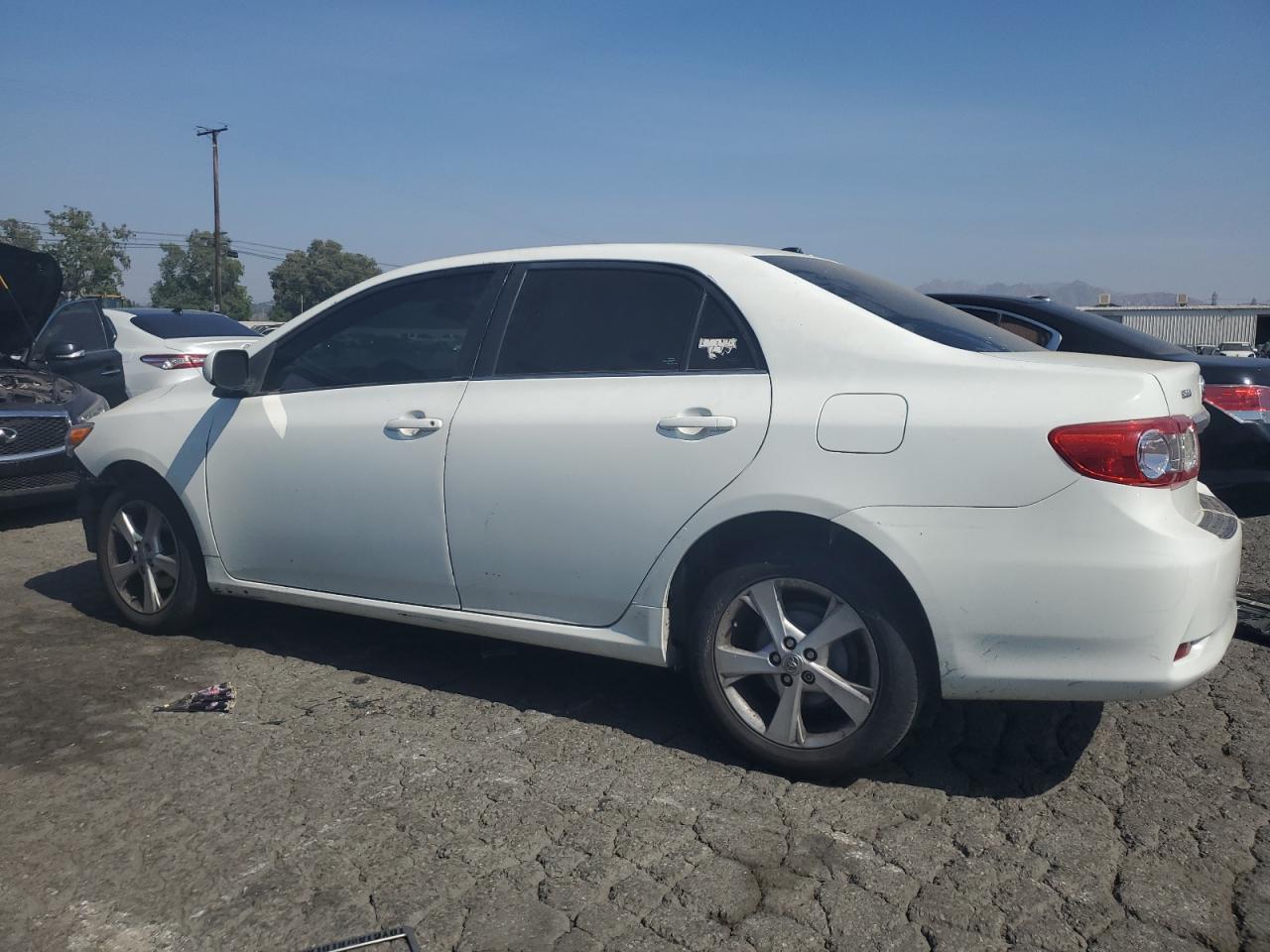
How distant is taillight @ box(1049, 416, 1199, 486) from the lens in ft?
9.55

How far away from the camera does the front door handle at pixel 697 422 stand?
3.37 metres

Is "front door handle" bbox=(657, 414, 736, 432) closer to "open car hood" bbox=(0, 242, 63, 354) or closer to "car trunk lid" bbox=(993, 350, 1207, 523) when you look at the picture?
"car trunk lid" bbox=(993, 350, 1207, 523)

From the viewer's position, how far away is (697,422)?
3.41 m

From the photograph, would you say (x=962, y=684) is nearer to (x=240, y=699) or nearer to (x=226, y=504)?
(x=240, y=699)

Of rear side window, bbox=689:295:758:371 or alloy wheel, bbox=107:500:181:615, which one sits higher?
rear side window, bbox=689:295:758:371

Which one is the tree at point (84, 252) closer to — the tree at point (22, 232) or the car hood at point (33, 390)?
the tree at point (22, 232)

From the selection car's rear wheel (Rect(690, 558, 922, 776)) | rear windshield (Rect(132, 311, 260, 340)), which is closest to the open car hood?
rear windshield (Rect(132, 311, 260, 340))

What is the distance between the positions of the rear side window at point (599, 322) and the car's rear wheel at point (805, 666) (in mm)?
835

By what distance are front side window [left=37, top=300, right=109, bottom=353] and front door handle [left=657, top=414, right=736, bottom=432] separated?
885 centimetres

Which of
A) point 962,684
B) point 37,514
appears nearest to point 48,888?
point 962,684

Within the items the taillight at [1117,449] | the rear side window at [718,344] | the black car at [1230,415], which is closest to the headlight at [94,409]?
the rear side window at [718,344]

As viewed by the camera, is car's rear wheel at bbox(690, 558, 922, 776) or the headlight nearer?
car's rear wheel at bbox(690, 558, 922, 776)

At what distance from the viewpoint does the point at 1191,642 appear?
2.99 metres

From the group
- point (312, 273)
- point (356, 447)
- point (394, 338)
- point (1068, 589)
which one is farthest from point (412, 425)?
point (312, 273)
